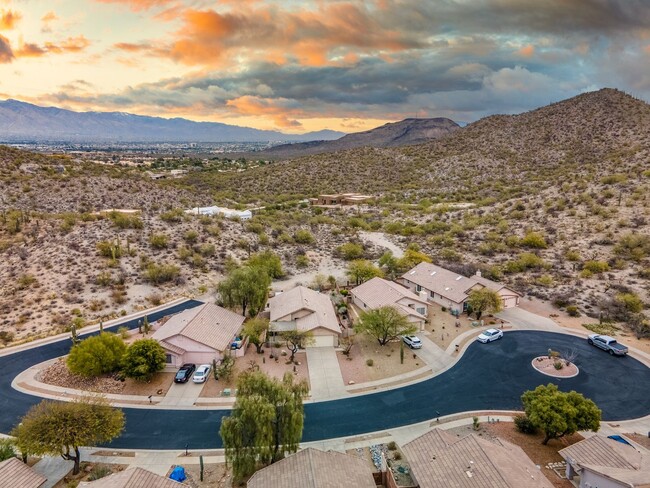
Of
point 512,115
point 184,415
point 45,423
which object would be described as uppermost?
point 512,115

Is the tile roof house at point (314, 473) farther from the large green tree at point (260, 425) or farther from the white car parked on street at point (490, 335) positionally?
the white car parked on street at point (490, 335)

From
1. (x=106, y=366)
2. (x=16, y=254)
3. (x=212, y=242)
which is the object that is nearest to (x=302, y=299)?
→ (x=106, y=366)

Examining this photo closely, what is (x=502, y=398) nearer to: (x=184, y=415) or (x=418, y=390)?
(x=418, y=390)

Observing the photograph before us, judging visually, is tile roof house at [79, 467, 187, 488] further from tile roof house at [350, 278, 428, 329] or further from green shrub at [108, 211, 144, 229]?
green shrub at [108, 211, 144, 229]

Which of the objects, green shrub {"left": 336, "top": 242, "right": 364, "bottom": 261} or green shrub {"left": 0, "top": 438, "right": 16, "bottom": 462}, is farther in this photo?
green shrub {"left": 336, "top": 242, "right": 364, "bottom": 261}

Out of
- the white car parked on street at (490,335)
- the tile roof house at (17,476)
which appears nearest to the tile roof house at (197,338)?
the tile roof house at (17,476)

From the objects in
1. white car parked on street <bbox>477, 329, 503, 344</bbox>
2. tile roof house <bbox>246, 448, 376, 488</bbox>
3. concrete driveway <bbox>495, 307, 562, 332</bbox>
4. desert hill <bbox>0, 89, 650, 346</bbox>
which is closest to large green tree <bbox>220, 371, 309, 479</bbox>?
tile roof house <bbox>246, 448, 376, 488</bbox>

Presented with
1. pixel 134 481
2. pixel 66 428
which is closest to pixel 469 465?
pixel 134 481
